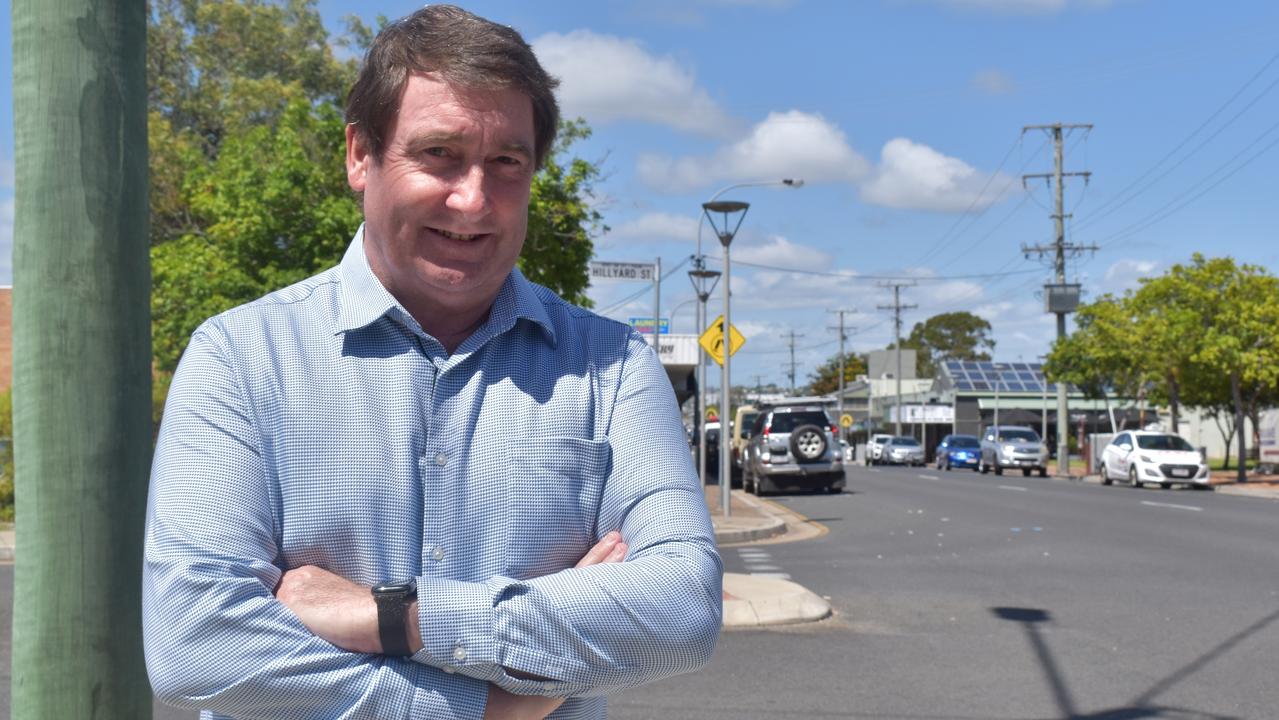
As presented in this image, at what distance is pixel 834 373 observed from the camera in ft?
444

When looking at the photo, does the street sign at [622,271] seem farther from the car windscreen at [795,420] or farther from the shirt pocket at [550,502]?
the shirt pocket at [550,502]

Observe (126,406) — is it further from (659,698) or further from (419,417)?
(659,698)

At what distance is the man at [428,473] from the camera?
1890 millimetres

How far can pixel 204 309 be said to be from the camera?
20312mm

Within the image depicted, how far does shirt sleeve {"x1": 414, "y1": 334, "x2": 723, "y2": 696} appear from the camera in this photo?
189 centimetres

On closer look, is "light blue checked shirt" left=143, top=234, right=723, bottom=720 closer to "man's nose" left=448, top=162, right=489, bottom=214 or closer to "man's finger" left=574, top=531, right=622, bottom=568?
"man's finger" left=574, top=531, right=622, bottom=568

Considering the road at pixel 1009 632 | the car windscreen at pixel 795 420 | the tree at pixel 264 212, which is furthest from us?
the car windscreen at pixel 795 420

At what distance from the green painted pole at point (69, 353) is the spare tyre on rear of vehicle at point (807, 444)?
29505 millimetres

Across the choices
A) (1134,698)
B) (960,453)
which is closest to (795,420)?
(1134,698)

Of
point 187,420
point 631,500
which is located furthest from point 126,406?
point 631,500

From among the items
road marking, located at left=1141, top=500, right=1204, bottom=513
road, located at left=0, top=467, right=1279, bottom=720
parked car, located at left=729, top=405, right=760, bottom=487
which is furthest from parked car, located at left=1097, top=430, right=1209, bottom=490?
road, located at left=0, top=467, right=1279, bottom=720

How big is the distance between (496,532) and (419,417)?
21 centimetres

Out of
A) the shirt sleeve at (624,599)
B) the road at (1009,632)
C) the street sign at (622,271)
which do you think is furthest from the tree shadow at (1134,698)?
the street sign at (622,271)

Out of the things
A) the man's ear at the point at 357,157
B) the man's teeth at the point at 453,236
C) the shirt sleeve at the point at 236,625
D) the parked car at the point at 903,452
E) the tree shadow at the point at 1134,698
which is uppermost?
the man's ear at the point at 357,157
